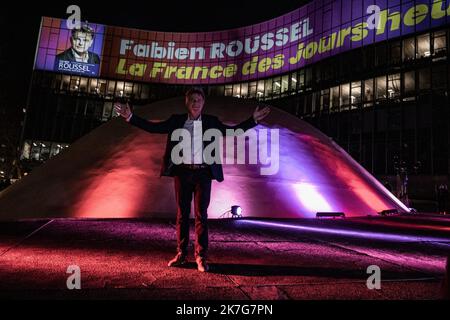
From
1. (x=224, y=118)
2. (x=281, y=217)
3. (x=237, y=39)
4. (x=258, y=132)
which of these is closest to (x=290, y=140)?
Result: (x=258, y=132)

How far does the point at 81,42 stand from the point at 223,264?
182ft

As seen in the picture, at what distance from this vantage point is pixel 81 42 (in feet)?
168

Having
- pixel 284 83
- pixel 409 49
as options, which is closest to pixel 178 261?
pixel 409 49

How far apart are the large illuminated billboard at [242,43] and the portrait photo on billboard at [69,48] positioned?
0.46 ft

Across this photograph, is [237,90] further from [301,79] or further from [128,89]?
[128,89]

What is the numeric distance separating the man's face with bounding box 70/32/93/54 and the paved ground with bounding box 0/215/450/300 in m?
50.7

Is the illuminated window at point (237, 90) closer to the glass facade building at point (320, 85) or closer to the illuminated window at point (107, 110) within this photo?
the glass facade building at point (320, 85)

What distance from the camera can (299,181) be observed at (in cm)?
1062

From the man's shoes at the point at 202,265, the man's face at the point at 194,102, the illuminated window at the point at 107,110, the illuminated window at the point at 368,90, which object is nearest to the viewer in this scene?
the man's shoes at the point at 202,265

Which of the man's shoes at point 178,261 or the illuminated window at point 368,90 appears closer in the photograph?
the man's shoes at point 178,261

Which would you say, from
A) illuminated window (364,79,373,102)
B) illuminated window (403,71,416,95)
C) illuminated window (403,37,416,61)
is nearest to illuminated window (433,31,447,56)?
illuminated window (403,37,416,61)

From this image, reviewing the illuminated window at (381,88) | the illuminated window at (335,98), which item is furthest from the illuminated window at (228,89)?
the illuminated window at (381,88)

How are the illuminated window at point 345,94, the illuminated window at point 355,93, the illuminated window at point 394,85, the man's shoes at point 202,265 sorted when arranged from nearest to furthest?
the man's shoes at point 202,265 < the illuminated window at point 394,85 < the illuminated window at point 355,93 < the illuminated window at point 345,94

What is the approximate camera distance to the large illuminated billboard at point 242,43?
1409 inches
